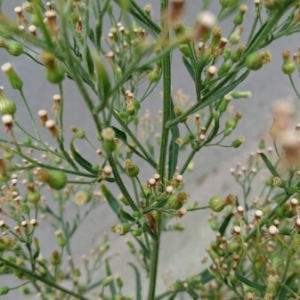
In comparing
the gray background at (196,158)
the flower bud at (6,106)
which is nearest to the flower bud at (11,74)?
the flower bud at (6,106)

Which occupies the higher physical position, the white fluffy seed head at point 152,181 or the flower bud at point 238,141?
the flower bud at point 238,141

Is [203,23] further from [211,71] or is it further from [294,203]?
[294,203]

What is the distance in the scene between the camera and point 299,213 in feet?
1.74

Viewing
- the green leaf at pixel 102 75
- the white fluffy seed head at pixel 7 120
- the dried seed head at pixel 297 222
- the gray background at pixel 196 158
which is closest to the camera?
the green leaf at pixel 102 75

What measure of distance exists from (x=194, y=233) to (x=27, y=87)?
66 centimetres

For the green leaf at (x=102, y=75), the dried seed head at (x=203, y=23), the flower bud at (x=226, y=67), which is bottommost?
the green leaf at (x=102, y=75)

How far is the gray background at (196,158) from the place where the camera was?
125 centimetres

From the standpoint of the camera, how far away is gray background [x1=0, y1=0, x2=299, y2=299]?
1.25 metres

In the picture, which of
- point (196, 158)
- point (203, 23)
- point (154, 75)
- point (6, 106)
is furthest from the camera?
point (196, 158)

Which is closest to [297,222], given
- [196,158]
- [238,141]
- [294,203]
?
[294,203]

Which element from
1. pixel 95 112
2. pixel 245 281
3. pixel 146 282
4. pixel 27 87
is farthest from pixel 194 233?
pixel 95 112

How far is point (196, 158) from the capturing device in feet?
5.11

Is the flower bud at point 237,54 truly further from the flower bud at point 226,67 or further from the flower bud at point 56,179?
the flower bud at point 56,179

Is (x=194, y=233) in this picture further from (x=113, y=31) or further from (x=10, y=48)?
(x=10, y=48)
